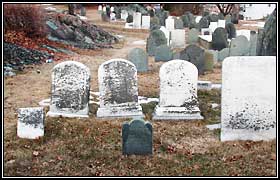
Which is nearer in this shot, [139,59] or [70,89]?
[70,89]

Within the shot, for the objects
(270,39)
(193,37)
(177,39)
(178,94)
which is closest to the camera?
(178,94)

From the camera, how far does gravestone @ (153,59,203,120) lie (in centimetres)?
865

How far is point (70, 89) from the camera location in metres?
8.79

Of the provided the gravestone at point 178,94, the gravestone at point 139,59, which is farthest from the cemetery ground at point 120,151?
the gravestone at point 139,59

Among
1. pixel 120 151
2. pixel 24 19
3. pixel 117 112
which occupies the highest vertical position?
pixel 24 19

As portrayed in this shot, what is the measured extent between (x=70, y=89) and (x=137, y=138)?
241 centimetres

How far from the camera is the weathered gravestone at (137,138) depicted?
22.6 feet

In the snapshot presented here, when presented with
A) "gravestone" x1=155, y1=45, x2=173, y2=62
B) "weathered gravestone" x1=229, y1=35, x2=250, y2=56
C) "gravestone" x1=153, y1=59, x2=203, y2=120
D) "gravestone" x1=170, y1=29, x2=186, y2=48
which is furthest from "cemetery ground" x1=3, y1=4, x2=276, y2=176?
"gravestone" x1=170, y1=29, x2=186, y2=48

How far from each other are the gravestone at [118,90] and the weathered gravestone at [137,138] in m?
1.95

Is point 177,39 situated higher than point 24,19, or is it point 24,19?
point 24,19

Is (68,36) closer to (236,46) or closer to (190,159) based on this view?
(236,46)

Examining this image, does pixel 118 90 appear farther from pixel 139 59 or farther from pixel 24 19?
pixel 24 19

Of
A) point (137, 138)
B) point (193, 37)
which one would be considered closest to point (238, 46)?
point (193, 37)

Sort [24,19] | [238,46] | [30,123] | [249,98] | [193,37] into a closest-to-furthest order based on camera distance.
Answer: [249,98]
[30,123]
[238,46]
[24,19]
[193,37]
